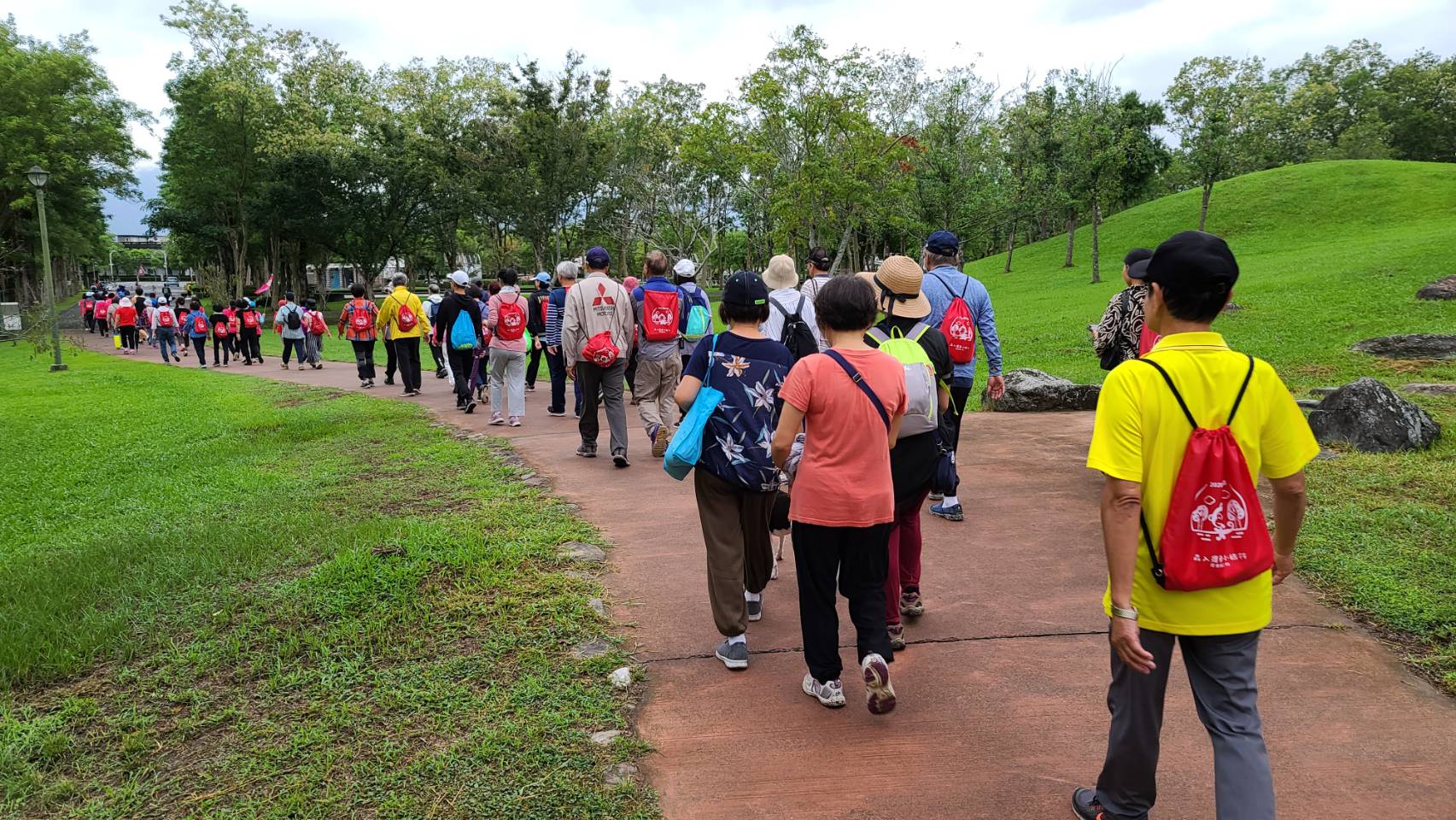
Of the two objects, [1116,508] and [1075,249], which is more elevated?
[1075,249]

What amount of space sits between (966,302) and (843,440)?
2.81m

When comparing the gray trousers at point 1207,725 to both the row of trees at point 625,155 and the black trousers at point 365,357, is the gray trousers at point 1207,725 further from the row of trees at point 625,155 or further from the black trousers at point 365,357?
the row of trees at point 625,155

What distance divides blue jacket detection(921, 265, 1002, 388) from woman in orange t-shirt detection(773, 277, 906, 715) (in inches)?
88.8

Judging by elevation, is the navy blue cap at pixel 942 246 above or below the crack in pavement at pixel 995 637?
above

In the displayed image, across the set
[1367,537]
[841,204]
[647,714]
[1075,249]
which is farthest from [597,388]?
[1075,249]

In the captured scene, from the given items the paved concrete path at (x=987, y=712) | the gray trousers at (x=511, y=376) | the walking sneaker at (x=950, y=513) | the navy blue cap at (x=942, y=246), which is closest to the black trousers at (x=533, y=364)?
the gray trousers at (x=511, y=376)

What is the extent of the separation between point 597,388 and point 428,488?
1788 millimetres

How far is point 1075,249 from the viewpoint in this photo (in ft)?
129

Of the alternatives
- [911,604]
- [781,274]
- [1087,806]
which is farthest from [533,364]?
[1087,806]

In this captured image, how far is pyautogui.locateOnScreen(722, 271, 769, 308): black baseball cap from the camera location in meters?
3.83

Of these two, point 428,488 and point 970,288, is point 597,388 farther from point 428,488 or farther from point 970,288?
point 970,288

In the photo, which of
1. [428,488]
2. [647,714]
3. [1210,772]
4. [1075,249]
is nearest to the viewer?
[1210,772]

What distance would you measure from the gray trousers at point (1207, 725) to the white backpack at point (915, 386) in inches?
55.8

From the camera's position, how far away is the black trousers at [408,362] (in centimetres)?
1340
